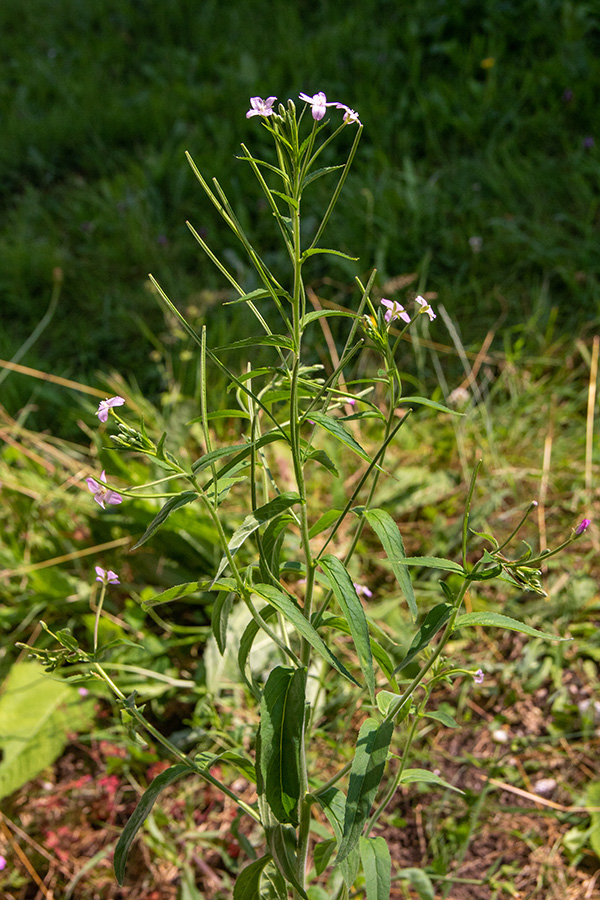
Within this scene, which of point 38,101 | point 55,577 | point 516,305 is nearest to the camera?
point 55,577

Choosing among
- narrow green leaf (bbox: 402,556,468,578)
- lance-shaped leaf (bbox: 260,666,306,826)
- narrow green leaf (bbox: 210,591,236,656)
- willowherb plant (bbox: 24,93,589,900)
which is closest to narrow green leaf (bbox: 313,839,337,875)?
willowherb plant (bbox: 24,93,589,900)

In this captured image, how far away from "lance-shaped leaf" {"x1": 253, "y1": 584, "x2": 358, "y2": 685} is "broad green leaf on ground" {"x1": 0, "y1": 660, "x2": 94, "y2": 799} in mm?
996

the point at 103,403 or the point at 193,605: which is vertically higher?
the point at 103,403

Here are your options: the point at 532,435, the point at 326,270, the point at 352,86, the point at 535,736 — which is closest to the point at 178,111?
the point at 352,86

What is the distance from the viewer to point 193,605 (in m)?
2.02

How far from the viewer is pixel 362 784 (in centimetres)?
85

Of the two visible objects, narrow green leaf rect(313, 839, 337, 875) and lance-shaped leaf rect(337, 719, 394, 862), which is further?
narrow green leaf rect(313, 839, 337, 875)

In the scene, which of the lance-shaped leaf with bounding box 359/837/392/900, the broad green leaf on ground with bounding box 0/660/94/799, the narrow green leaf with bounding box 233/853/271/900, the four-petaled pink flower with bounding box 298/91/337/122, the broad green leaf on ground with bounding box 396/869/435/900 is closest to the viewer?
the four-petaled pink flower with bounding box 298/91/337/122

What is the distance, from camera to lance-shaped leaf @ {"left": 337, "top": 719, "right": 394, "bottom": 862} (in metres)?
0.84

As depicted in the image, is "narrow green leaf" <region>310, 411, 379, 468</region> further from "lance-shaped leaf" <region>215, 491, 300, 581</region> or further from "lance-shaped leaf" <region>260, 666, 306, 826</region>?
"lance-shaped leaf" <region>260, 666, 306, 826</region>

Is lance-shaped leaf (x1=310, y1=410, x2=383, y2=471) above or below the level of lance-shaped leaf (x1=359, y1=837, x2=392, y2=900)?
above

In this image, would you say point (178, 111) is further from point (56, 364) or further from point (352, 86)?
point (56, 364)

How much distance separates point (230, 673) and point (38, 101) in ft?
11.0

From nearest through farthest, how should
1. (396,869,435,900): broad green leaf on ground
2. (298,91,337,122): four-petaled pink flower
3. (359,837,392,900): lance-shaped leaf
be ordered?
1. (298,91,337,122): four-petaled pink flower
2. (359,837,392,900): lance-shaped leaf
3. (396,869,435,900): broad green leaf on ground
